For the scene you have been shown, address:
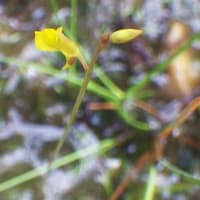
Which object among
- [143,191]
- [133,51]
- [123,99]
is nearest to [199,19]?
[133,51]

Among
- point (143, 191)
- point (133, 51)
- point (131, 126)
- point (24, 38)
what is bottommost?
point (143, 191)

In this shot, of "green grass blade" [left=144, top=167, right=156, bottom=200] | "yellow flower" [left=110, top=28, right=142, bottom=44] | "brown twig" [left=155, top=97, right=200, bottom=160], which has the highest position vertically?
"yellow flower" [left=110, top=28, right=142, bottom=44]

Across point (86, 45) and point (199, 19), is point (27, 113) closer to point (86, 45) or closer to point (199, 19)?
point (86, 45)

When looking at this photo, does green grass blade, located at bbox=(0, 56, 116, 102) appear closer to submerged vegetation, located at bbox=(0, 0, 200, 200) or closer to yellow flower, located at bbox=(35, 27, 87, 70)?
submerged vegetation, located at bbox=(0, 0, 200, 200)

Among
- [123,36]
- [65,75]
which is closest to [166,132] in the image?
[65,75]

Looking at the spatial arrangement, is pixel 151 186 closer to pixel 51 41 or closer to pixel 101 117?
pixel 101 117

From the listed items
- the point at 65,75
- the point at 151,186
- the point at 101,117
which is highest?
the point at 65,75

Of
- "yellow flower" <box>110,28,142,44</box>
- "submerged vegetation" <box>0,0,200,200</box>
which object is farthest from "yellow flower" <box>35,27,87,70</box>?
"submerged vegetation" <box>0,0,200,200</box>

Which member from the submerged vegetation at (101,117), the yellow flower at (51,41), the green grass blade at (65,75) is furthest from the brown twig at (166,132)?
the yellow flower at (51,41)
